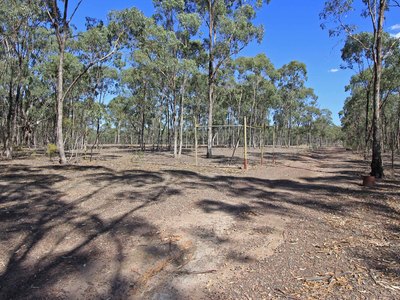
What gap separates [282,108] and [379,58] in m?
46.9

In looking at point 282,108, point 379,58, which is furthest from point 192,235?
point 282,108

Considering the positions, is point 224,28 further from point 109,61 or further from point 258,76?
point 258,76

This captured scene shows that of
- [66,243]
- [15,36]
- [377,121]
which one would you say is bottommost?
[66,243]

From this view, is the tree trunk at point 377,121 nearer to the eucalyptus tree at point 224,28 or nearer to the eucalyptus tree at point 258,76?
the eucalyptus tree at point 224,28

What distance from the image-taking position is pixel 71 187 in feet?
28.3

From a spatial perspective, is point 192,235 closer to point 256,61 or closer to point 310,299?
point 310,299

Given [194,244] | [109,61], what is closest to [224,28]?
[109,61]

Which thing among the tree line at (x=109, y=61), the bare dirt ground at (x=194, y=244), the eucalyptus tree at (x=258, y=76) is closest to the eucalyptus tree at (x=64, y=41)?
the tree line at (x=109, y=61)

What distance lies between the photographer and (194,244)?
4.73m

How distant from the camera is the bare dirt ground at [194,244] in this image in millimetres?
3543

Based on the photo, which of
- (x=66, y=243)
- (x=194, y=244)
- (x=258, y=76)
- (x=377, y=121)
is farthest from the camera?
(x=258, y=76)

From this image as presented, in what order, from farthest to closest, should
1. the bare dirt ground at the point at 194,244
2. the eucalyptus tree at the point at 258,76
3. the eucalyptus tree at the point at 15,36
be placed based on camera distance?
the eucalyptus tree at the point at 258,76, the eucalyptus tree at the point at 15,36, the bare dirt ground at the point at 194,244

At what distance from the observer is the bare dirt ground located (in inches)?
139

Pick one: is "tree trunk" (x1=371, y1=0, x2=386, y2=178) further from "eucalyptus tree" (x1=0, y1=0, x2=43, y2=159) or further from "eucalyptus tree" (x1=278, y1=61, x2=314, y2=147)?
"eucalyptus tree" (x1=278, y1=61, x2=314, y2=147)
